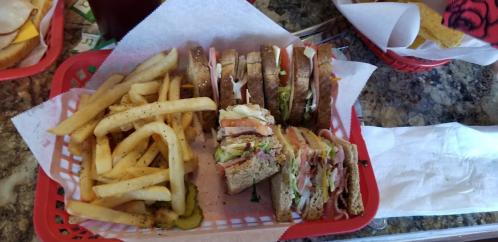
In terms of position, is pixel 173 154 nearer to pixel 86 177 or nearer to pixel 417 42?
pixel 86 177

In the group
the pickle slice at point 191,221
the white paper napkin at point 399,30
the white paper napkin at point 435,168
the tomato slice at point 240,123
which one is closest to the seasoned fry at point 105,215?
the pickle slice at point 191,221

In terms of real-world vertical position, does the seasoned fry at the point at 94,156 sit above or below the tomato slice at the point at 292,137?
below

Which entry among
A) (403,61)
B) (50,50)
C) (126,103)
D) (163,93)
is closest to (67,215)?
(126,103)

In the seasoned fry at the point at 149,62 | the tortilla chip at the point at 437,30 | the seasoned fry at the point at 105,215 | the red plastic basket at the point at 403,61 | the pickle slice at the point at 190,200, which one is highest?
the tortilla chip at the point at 437,30

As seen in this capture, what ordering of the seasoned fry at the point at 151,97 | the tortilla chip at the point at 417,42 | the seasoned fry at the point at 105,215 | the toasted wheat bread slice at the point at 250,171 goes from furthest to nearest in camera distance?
the tortilla chip at the point at 417,42
the seasoned fry at the point at 151,97
the toasted wheat bread slice at the point at 250,171
the seasoned fry at the point at 105,215

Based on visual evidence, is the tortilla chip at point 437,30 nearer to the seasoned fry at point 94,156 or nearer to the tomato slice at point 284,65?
the tomato slice at point 284,65

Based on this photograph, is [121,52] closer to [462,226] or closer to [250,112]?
[250,112]

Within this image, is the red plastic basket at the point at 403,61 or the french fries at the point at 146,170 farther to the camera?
the red plastic basket at the point at 403,61
